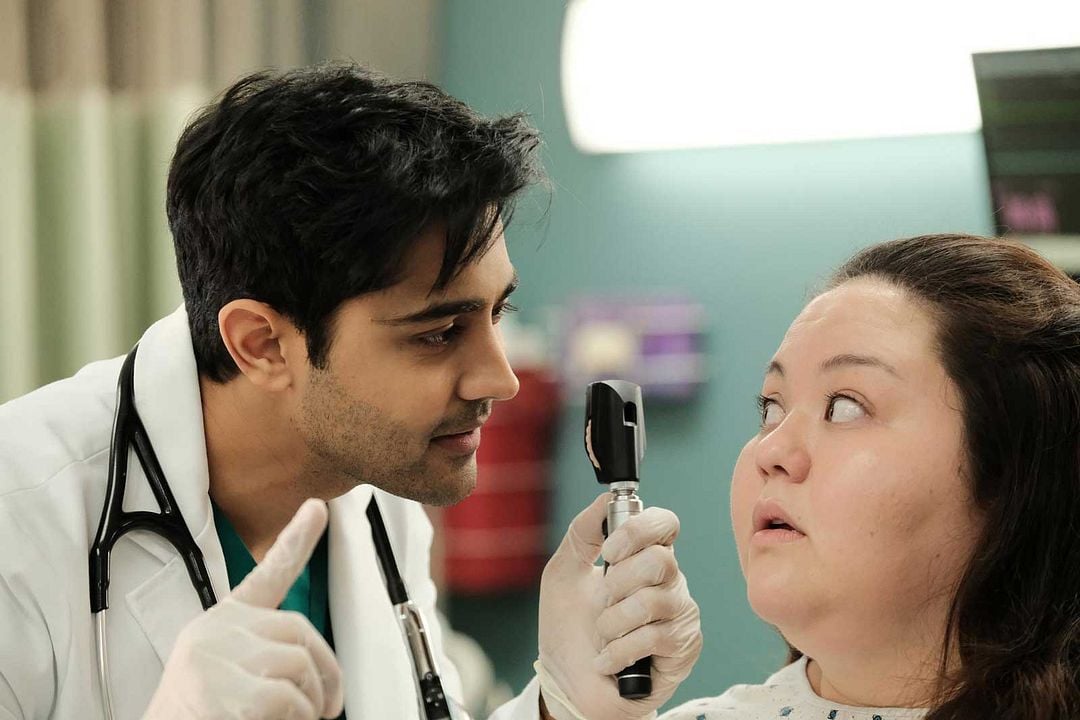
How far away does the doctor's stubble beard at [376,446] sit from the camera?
151cm

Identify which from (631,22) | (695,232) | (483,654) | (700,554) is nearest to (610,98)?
(631,22)

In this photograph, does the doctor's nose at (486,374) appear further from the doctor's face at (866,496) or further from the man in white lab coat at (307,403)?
the doctor's face at (866,496)

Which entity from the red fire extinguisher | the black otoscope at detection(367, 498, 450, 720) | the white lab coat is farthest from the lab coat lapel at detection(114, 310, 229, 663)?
the red fire extinguisher

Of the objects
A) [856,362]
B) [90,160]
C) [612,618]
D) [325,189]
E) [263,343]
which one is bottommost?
[612,618]

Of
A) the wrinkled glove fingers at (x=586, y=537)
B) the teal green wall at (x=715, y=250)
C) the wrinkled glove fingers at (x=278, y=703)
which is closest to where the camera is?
the wrinkled glove fingers at (x=278, y=703)

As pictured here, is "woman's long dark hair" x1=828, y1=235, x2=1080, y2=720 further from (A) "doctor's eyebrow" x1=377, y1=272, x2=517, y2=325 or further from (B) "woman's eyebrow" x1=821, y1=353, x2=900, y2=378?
(A) "doctor's eyebrow" x1=377, y1=272, x2=517, y2=325

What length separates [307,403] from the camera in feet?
5.02

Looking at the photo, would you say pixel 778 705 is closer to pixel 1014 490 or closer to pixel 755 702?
pixel 755 702

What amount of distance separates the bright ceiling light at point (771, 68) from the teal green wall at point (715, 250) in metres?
0.05

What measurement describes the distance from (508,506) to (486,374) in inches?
48.4

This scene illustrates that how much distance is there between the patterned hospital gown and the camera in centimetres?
118

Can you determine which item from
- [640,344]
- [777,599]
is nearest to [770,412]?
[777,599]

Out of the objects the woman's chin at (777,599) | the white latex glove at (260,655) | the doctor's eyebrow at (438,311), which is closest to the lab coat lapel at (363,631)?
the doctor's eyebrow at (438,311)

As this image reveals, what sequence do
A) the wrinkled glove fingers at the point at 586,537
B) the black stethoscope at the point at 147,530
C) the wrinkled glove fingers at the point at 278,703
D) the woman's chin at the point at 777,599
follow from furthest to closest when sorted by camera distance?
1. the wrinkled glove fingers at the point at 586,537
2. the black stethoscope at the point at 147,530
3. the woman's chin at the point at 777,599
4. the wrinkled glove fingers at the point at 278,703
